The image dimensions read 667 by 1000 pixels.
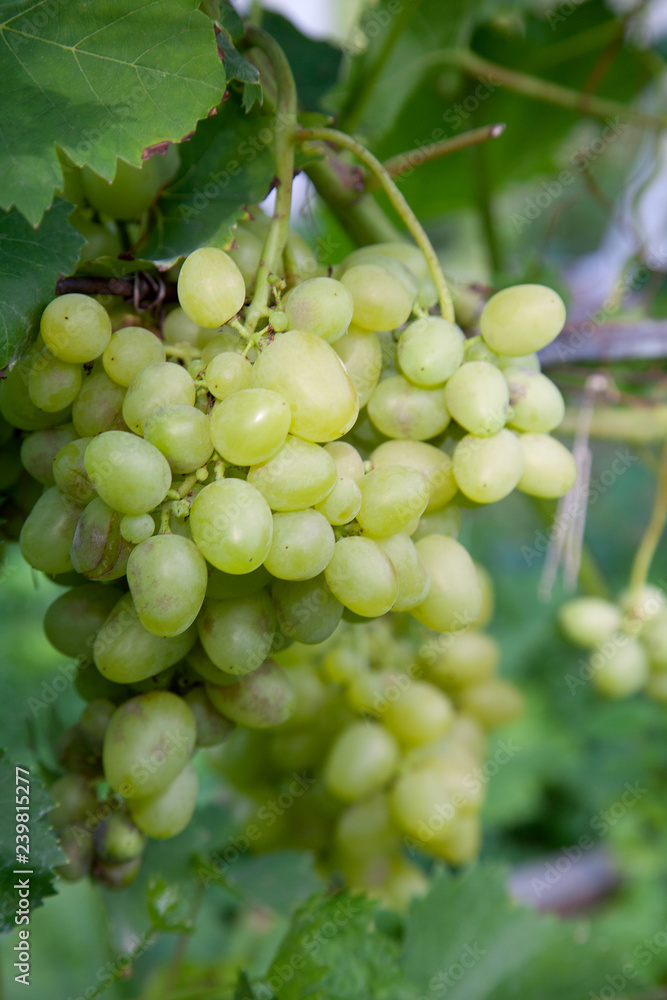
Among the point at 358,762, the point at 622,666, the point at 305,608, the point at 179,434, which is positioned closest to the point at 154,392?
the point at 179,434

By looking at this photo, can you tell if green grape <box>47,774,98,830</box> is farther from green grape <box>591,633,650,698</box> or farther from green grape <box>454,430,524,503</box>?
green grape <box>591,633,650,698</box>

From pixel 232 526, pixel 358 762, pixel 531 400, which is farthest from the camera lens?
pixel 358 762

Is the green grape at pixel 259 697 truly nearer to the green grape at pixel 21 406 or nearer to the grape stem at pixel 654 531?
the green grape at pixel 21 406

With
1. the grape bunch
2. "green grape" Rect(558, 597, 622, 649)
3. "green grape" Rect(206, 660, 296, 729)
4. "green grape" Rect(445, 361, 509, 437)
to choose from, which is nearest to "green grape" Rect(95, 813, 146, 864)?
the grape bunch

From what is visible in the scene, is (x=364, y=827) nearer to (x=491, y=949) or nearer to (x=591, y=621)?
(x=491, y=949)

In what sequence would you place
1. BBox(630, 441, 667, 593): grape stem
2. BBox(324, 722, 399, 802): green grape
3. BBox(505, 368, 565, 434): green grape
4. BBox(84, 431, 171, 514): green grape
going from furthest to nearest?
1. BBox(630, 441, 667, 593): grape stem
2. BBox(324, 722, 399, 802): green grape
3. BBox(505, 368, 565, 434): green grape
4. BBox(84, 431, 171, 514): green grape

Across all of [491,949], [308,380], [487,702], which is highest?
[308,380]

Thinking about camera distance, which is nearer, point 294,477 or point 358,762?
point 294,477
